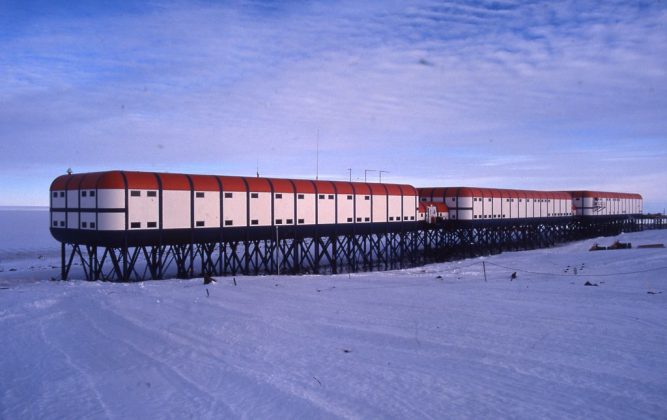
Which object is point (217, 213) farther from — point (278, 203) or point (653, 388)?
point (653, 388)

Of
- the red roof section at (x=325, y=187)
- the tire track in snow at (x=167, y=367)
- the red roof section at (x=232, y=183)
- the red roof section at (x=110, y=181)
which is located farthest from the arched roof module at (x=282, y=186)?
the tire track in snow at (x=167, y=367)

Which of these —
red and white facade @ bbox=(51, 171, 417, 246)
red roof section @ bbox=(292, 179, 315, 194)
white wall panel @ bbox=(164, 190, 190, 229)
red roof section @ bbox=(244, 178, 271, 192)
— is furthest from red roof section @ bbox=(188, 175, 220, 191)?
red roof section @ bbox=(292, 179, 315, 194)

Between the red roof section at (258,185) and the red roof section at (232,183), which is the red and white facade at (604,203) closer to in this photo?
the red roof section at (258,185)

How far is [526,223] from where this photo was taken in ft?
201

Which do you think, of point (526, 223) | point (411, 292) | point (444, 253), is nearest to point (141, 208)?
point (411, 292)

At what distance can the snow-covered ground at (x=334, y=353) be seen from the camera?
8.75 m

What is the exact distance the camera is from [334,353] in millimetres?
11781

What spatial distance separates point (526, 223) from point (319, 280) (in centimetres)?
4157

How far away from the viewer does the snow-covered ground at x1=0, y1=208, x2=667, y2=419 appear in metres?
8.75

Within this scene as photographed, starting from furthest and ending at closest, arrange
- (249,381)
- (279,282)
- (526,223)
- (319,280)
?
(526,223) → (319,280) → (279,282) → (249,381)

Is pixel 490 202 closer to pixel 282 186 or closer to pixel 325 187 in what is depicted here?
pixel 325 187

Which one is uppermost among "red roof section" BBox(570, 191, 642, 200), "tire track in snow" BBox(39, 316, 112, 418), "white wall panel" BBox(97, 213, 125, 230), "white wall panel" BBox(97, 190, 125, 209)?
"red roof section" BBox(570, 191, 642, 200)

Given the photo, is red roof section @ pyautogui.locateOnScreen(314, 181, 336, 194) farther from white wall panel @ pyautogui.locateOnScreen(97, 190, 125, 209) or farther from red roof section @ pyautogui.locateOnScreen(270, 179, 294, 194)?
white wall panel @ pyautogui.locateOnScreen(97, 190, 125, 209)

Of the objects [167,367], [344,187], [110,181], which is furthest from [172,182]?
[167,367]
